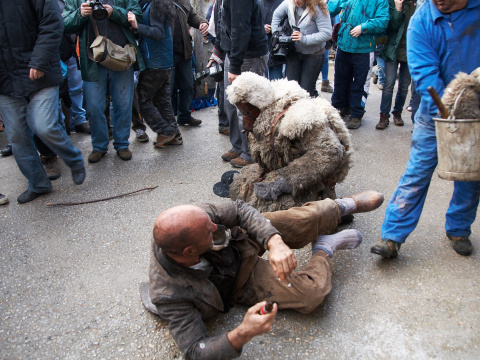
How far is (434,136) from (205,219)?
1.57 metres

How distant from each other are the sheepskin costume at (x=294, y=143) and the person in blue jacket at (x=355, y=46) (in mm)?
2466

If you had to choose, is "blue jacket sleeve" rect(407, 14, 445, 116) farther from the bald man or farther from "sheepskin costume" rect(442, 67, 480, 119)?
the bald man

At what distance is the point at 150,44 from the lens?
14.6 feet

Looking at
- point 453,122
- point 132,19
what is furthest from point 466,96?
point 132,19

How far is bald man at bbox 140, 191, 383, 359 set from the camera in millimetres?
1714

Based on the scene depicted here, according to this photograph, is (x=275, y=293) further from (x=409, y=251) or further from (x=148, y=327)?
(x=409, y=251)

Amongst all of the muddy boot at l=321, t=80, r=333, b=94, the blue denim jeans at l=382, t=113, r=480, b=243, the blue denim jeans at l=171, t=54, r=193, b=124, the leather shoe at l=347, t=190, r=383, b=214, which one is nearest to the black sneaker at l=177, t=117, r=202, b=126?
the blue denim jeans at l=171, t=54, r=193, b=124

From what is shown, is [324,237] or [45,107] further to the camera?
[45,107]

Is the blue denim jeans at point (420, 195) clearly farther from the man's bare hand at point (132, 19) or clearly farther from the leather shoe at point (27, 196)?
the leather shoe at point (27, 196)

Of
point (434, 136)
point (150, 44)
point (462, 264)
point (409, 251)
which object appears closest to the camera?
point (434, 136)

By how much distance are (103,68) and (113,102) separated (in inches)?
16.0

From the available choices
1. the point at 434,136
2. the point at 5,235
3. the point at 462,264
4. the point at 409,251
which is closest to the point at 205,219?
the point at 434,136

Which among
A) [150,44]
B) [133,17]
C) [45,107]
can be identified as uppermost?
[133,17]

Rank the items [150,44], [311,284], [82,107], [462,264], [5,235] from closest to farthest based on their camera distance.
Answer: [311,284] < [462,264] < [5,235] < [150,44] < [82,107]
